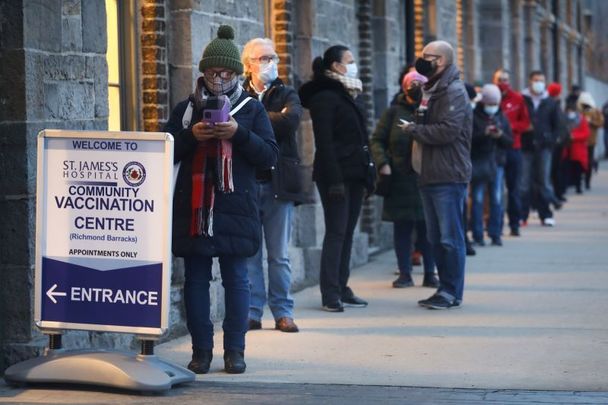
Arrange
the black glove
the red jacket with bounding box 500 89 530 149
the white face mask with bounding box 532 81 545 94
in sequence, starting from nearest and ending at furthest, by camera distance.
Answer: the black glove < the red jacket with bounding box 500 89 530 149 < the white face mask with bounding box 532 81 545 94

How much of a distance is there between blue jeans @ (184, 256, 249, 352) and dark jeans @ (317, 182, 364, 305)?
2.78 metres

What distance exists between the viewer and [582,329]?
1069 centimetres

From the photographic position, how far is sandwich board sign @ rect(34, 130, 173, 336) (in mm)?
8266

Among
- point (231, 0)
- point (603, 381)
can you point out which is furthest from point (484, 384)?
point (231, 0)

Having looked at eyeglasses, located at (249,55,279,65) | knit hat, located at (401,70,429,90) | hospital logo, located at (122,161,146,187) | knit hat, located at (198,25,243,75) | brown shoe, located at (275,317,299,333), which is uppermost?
knit hat, located at (401,70,429,90)

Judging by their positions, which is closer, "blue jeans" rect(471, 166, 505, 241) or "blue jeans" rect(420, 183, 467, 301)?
"blue jeans" rect(420, 183, 467, 301)

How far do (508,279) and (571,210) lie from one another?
10.0 m

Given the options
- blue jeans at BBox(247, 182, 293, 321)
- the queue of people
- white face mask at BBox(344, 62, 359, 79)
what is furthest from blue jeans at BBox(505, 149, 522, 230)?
blue jeans at BBox(247, 182, 293, 321)

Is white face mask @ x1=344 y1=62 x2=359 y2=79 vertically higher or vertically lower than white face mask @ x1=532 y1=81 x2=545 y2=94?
lower

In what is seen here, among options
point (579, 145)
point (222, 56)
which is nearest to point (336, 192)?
point (222, 56)

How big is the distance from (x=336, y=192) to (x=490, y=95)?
546cm

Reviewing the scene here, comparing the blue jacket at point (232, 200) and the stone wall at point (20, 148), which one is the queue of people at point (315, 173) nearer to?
the blue jacket at point (232, 200)

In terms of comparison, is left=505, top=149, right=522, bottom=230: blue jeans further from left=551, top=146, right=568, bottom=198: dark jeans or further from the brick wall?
the brick wall

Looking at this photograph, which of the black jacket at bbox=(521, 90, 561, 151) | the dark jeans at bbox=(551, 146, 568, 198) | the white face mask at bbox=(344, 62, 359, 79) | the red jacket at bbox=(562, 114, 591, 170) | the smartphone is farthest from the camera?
the red jacket at bbox=(562, 114, 591, 170)
